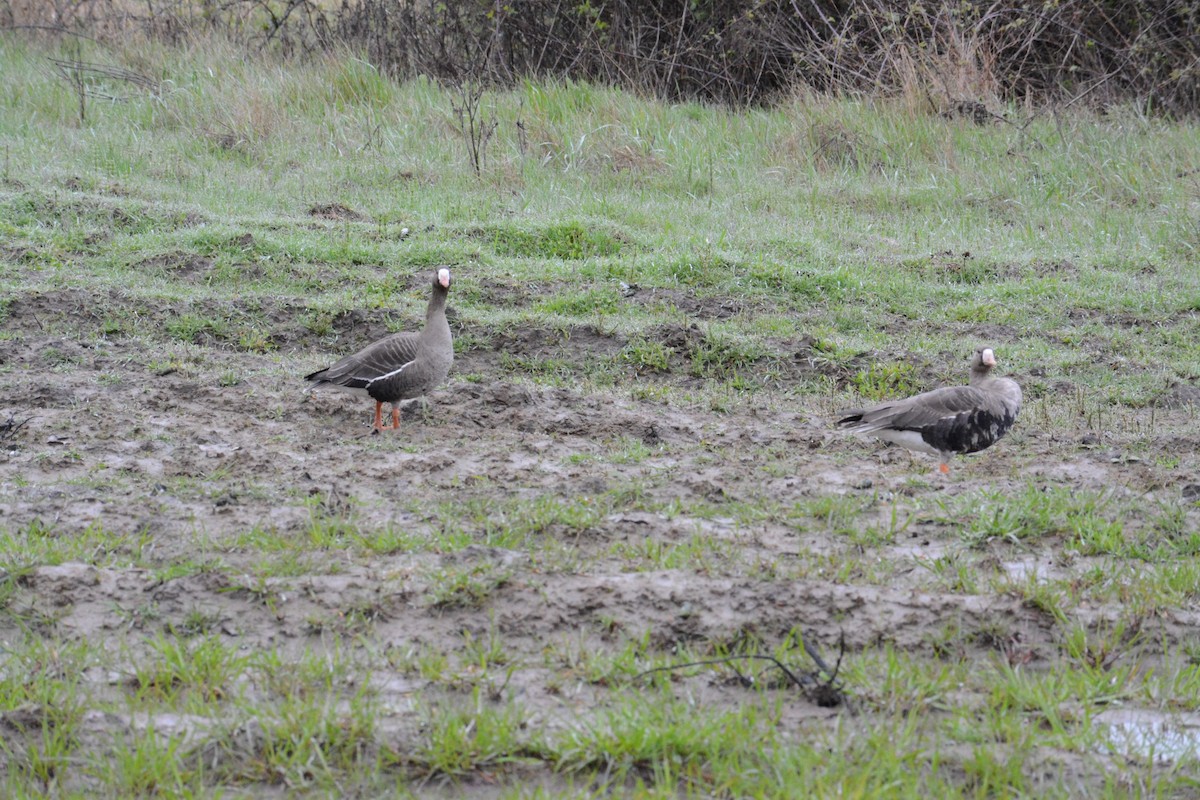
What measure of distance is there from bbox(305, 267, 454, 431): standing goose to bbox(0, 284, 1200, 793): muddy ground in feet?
0.68

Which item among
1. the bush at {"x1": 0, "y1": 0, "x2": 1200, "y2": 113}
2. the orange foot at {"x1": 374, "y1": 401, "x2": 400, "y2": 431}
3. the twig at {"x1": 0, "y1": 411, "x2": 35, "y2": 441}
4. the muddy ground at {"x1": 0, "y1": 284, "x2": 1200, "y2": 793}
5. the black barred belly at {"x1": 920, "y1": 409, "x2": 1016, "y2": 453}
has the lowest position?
the orange foot at {"x1": 374, "y1": 401, "x2": 400, "y2": 431}

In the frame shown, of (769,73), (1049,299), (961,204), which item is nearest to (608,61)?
(769,73)

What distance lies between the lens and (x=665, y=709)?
3771mm

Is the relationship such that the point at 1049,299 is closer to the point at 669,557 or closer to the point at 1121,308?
the point at 1121,308

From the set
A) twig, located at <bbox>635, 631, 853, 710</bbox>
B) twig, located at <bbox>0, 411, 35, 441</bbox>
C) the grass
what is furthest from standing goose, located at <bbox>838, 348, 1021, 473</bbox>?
twig, located at <bbox>0, 411, 35, 441</bbox>

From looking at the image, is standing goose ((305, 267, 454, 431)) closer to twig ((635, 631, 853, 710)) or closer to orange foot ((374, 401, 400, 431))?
orange foot ((374, 401, 400, 431))

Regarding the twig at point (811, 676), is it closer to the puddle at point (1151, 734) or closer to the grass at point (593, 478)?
the grass at point (593, 478)

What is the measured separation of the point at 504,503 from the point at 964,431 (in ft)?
8.00

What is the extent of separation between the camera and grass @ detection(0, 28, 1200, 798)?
12.1 ft

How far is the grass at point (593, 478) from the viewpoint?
369 centimetres

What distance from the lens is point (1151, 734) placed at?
12.4 ft

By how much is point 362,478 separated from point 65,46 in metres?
13.1

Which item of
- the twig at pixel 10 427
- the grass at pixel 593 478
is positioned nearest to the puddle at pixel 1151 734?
the grass at pixel 593 478

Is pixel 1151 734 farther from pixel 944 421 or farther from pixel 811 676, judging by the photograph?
pixel 944 421
